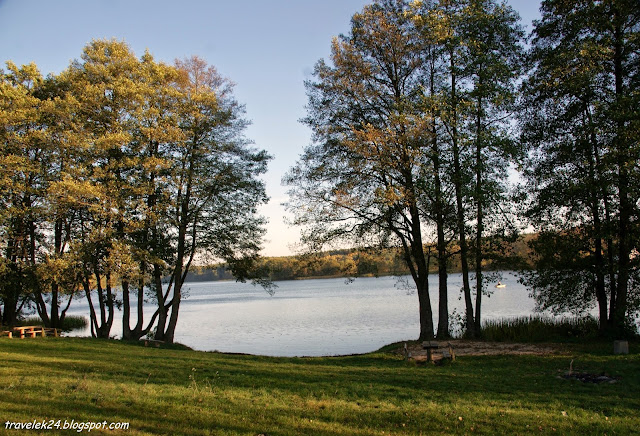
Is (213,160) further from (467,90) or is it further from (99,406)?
(99,406)

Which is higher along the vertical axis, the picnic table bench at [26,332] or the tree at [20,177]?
the tree at [20,177]

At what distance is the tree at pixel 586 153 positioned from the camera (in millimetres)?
14375

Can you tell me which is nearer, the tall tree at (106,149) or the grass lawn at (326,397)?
the grass lawn at (326,397)

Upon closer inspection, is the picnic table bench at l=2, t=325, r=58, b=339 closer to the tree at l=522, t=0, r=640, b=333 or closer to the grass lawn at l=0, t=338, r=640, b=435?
the grass lawn at l=0, t=338, r=640, b=435

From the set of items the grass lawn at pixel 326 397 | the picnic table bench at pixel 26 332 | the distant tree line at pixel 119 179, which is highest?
the distant tree line at pixel 119 179

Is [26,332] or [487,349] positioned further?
[26,332]

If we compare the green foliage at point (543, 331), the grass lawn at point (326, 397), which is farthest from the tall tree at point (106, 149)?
the green foliage at point (543, 331)

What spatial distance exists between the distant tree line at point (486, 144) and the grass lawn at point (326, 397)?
498cm

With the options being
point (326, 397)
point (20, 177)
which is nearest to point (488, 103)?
point (326, 397)

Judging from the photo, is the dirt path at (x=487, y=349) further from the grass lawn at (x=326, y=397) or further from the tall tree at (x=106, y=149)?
the tall tree at (x=106, y=149)

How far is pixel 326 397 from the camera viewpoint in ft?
26.8

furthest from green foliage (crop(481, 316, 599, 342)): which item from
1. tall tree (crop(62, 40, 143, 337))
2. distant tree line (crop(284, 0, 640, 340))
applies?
tall tree (crop(62, 40, 143, 337))

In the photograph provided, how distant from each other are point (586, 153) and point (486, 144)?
3295mm

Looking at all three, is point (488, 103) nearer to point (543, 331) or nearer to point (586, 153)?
point (586, 153)
